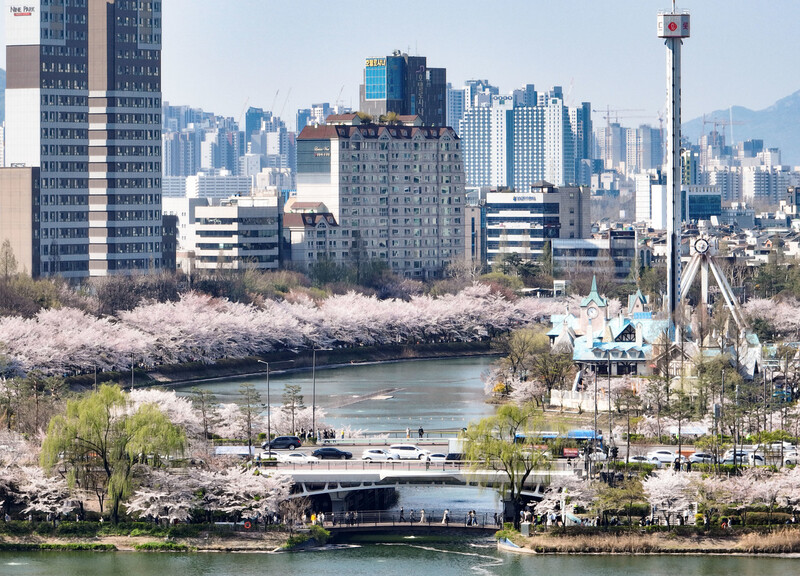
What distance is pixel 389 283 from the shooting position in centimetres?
17712

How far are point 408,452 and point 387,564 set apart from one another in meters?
10.6

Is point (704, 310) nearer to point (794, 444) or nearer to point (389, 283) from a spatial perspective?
point (794, 444)

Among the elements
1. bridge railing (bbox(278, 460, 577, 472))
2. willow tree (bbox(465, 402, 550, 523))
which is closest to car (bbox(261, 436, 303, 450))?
bridge railing (bbox(278, 460, 577, 472))

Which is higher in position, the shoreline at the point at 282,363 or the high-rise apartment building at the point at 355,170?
the high-rise apartment building at the point at 355,170

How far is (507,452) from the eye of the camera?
227 feet

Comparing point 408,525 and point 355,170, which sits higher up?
point 355,170

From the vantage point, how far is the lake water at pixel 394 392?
9831 cm

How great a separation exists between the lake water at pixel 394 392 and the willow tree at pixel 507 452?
22.2 m

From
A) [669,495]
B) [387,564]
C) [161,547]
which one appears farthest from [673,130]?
[161,547]

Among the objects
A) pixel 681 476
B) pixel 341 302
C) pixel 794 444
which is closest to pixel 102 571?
pixel 681 476

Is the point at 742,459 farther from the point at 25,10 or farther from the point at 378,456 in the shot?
the point at 25,10

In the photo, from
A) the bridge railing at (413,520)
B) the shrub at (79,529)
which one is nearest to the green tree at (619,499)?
the bridge railing at (413,520)

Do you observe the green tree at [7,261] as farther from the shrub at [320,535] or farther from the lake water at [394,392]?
the shrub at [320,535]

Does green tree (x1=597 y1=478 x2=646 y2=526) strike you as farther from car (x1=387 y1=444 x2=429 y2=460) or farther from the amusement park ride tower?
the amusement park ride tower
